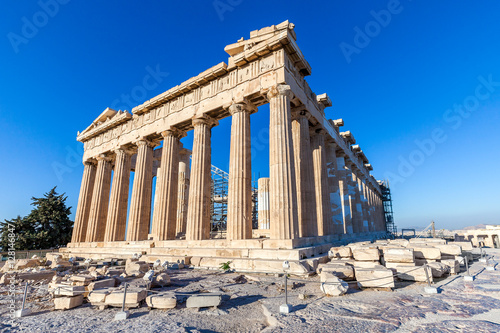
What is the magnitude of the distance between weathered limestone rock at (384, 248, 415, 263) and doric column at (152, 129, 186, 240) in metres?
12.7

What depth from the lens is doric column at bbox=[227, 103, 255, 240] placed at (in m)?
12.7

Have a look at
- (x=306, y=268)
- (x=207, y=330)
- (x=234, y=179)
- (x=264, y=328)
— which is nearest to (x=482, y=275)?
(x=306, y=268)

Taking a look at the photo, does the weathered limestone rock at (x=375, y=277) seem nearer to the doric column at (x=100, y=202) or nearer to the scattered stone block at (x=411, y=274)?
the scattered stone block at (x=411, y=274)

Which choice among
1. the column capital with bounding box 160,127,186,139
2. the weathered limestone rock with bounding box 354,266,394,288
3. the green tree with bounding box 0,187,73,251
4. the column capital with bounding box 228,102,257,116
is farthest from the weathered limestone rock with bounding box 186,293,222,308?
the green tree with bounding box 0,187,73,251

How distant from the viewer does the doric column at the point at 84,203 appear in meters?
22.4

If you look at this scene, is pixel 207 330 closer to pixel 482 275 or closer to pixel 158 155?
pixel 482 275

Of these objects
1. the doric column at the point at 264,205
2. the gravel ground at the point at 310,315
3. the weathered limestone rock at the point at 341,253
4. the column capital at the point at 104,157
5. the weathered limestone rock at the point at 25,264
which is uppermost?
the column capital at the point at 104,157

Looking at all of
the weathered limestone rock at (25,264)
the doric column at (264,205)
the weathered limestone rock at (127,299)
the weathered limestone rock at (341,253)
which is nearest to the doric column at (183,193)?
the doric column at (264,205)

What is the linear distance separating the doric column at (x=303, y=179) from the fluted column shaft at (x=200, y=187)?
5.39 m

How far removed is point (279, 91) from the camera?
12.7m

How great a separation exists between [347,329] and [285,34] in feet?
40.8

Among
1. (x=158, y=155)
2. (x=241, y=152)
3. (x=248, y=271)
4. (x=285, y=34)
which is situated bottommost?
(x=248, y=271)

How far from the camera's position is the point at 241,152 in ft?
44.4

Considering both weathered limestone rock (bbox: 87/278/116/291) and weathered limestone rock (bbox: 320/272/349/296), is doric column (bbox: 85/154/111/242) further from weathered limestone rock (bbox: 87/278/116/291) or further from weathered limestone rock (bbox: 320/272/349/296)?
weathered limestone rock (bbox: 320/272/349/296)
